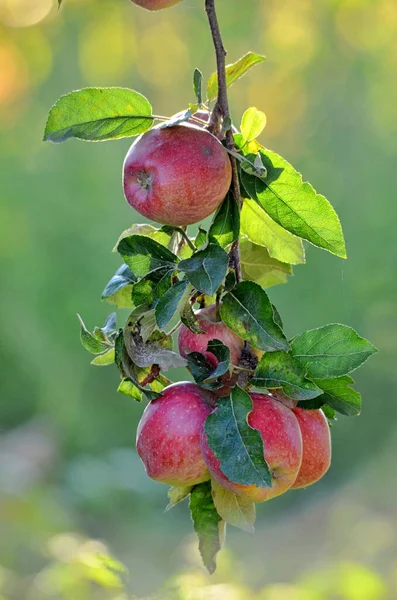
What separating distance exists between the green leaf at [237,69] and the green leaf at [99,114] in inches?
4.3

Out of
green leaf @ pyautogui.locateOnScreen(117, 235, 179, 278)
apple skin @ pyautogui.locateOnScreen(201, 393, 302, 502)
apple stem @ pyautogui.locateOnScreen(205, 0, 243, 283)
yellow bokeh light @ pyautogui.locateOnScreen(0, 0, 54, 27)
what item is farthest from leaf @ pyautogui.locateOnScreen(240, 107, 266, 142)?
yellow bokeh light @ pyautogui.locateOnScreen(0, 0, 54, 27)

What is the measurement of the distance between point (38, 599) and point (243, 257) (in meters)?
0.80

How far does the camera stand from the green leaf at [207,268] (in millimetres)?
571

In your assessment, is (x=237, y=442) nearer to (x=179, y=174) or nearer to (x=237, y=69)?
(x=179, y=174)

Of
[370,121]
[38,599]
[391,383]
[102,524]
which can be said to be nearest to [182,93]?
[370,121]

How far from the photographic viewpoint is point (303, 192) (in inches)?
24.5

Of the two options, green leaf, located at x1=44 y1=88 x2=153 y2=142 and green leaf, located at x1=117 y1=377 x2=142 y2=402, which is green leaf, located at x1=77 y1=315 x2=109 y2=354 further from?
green leaf, located at x1=44 y1=88 x2=153 y2=142

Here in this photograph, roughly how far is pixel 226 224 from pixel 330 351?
0.44 feet

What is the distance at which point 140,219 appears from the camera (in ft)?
11.0

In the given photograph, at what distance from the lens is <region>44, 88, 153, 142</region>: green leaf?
2.07ft

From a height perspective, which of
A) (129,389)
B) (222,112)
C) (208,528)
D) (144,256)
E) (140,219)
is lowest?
(140,219)

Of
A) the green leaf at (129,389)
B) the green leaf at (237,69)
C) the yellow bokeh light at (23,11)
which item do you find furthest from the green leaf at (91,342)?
the yellow bokeh light at (23,11)

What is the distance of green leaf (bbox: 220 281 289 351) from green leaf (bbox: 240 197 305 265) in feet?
0.33

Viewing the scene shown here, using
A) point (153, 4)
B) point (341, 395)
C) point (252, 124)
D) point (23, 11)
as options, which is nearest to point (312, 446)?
point (341, 395)
